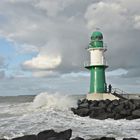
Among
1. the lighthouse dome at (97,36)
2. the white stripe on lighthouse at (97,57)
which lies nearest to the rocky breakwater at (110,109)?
the white stripe on lighthouse at (97,57)

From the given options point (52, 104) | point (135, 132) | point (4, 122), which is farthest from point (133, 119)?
point (52, 104)

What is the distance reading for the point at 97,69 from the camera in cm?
2142

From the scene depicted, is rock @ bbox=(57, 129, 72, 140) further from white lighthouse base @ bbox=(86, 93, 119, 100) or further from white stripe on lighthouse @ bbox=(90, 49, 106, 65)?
white stripe on lighthouse @ bbox=(90, 49, 106, 65)

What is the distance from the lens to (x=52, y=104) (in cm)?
2595

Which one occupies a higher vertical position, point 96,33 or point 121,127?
point 96,33

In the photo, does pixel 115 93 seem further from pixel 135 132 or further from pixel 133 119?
pixel 135 132

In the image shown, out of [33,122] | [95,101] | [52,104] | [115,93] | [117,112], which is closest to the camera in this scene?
→ [33,122]

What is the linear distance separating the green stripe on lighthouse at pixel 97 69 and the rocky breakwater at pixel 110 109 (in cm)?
84

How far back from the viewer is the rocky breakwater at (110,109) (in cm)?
1850

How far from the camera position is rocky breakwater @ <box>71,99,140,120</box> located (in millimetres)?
18500

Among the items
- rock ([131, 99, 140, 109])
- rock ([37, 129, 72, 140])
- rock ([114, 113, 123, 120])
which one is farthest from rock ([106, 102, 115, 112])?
rock ([37, 129, 72, 140])

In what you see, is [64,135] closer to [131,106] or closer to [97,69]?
[131,106]

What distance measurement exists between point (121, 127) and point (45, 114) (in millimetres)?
5265

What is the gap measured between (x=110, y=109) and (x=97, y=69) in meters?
2.69
